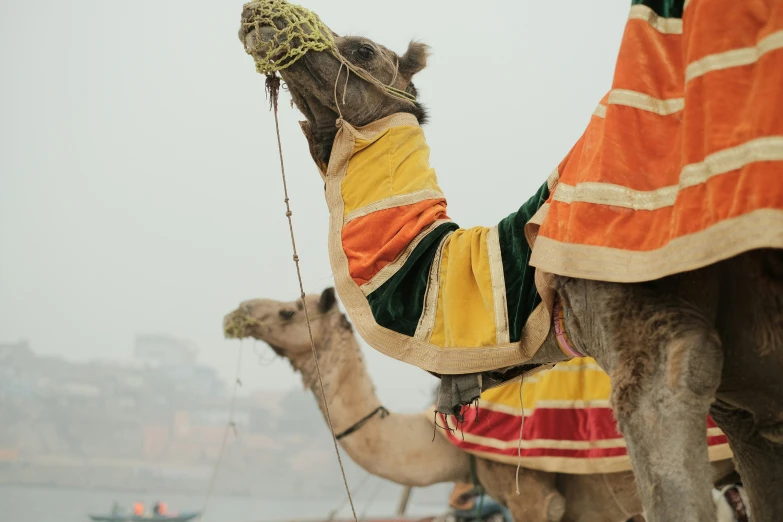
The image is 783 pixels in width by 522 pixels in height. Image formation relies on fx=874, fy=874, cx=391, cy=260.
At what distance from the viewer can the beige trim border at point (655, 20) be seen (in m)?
1.78

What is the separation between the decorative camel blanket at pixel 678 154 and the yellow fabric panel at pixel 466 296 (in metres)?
0.42

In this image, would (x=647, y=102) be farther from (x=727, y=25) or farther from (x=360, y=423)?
(x=360, y=423)

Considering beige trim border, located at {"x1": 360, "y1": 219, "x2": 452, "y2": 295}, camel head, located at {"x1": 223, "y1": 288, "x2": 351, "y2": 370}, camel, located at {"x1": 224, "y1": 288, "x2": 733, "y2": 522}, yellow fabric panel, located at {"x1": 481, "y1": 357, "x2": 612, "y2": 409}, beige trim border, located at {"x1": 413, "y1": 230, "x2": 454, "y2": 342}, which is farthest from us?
camel head, located at {"x1": 223, "y1": 288, "x2": 351, "y2": 370}

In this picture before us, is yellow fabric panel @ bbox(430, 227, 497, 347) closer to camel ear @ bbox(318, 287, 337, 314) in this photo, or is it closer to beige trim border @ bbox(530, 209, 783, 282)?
beige trim border @ bbox(530, 209, 783, 282)

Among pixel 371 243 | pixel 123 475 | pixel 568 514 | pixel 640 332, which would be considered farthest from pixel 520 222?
pixel 123 475

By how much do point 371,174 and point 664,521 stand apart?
1486 mm

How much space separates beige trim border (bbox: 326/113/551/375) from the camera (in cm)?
221

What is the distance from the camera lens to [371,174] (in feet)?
8.87

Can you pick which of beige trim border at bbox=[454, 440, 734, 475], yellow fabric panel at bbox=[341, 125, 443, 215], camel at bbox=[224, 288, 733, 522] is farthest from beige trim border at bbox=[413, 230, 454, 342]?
camel at bbox=[224, 288, 733, 522]

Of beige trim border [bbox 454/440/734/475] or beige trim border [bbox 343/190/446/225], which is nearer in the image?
beige trim border [bbox 343/190/446/225]

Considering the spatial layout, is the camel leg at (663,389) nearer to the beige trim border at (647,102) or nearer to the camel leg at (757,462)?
the beige trim border at (647,102)

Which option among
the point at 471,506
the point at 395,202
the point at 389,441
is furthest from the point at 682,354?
the point at 471,506

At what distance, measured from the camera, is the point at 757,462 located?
83.9 inches

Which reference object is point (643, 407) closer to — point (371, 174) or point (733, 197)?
point (733, 197)
